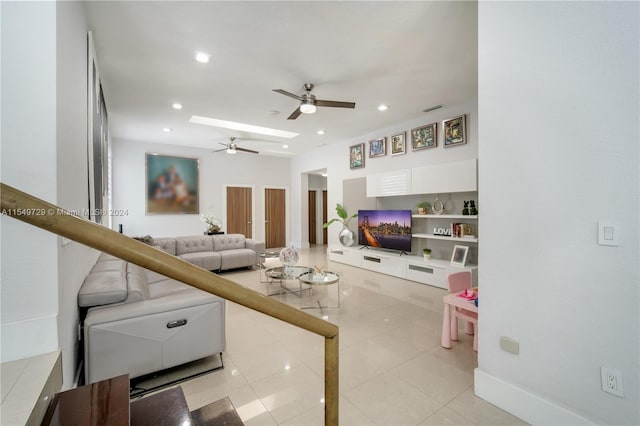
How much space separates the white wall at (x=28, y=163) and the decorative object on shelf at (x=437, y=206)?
189 inches

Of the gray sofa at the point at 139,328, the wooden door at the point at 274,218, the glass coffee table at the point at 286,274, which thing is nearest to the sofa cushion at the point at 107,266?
the gray sofa at the point at 139,328

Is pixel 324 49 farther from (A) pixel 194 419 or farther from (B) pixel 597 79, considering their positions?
(A) pixel 194 419

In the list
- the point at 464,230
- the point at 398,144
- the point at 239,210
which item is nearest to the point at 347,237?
the point at 398,144

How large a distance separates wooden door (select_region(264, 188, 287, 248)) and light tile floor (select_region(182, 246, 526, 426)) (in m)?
5.31

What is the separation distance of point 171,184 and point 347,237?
4.67m

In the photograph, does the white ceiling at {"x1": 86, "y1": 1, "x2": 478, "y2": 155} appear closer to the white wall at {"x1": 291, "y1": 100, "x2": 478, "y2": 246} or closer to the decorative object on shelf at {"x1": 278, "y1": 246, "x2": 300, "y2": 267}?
the white wall at {"x1": 291, "y1": 100, "x2": 478, "y2": 246}

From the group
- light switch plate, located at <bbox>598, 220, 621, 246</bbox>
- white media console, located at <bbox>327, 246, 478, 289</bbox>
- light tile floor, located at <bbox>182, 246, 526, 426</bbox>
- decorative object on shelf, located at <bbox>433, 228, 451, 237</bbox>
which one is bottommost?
light tile floor, located at <bbox>182, 246, 526, 426</bbox>

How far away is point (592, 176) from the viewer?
147cm

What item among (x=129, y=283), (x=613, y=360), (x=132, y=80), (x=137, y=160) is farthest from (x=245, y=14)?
(x=137, y=160)

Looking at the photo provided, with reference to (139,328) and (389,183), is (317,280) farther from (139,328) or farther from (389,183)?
(389,183)

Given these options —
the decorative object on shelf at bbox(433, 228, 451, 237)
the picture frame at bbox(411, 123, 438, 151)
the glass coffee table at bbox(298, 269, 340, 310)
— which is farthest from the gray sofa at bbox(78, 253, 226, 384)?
the picture frame at bbox(411, 123, 438, 151)

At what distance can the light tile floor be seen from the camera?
1.76 m

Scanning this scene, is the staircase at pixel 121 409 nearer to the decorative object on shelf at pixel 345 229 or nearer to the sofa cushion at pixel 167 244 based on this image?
the sofa cushion at pixel 167 244

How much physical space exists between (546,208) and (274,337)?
2.47m
